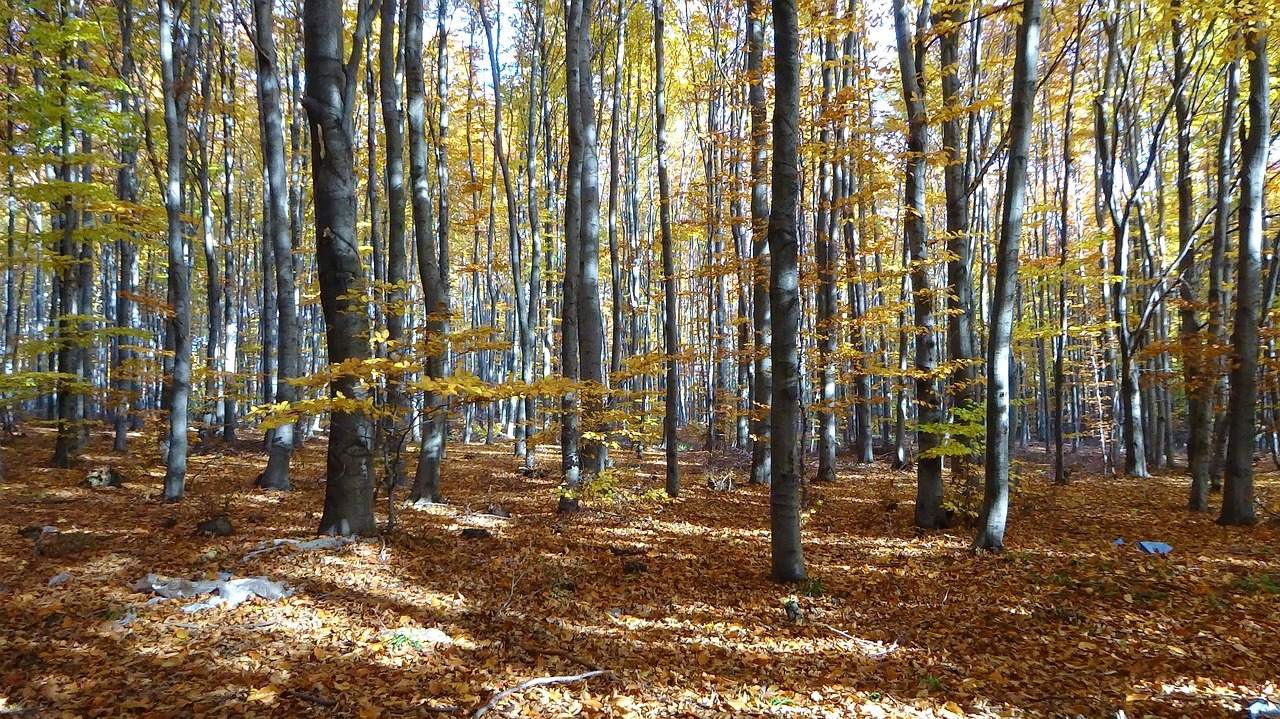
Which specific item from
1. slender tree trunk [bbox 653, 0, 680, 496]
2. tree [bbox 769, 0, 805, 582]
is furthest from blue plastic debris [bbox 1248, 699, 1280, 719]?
slender tree trunk [bbox 653, 0, 680, 496]

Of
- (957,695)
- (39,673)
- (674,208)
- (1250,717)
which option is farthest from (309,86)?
(674,208)

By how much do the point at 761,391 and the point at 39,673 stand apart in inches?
361

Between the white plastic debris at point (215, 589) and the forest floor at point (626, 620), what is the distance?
0.45ft

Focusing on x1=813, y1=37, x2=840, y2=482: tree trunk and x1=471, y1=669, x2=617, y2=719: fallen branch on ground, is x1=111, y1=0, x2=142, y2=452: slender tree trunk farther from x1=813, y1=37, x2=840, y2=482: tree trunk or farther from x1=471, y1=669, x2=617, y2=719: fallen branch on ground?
x1=813, y1=37, x2=840, y2=482: tree trunk

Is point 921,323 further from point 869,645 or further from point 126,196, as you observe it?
point 126,196

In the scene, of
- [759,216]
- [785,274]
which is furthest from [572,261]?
[785,274]

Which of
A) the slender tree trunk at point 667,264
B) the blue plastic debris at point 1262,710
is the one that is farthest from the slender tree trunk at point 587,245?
the blue plastic debris at point 1262,710

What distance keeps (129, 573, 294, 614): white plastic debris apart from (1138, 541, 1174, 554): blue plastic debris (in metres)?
8.91

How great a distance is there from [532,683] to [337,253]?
4.56m

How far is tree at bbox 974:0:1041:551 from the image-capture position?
6453mm

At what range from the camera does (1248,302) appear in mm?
7727

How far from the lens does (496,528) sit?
7.78 m

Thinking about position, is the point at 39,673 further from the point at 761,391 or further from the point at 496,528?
the point at 761,391

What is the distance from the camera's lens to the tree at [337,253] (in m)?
5.87
